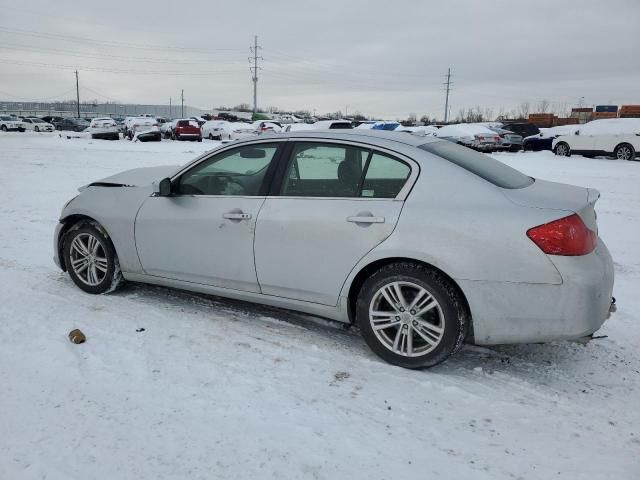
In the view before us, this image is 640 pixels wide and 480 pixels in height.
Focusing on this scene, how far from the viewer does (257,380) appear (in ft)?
10.8

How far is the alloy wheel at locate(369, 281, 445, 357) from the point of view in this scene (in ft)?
10.9

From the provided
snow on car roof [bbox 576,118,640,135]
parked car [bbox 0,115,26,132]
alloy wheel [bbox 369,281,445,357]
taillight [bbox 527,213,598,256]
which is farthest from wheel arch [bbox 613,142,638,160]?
parked car [bbox 0,115,26,132]

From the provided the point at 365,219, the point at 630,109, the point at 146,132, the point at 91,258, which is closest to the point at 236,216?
the point at 365,219

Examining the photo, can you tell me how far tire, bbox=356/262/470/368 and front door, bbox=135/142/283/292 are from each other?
3.21 feet

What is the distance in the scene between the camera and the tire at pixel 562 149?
22017 millimetres

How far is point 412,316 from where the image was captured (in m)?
3.37

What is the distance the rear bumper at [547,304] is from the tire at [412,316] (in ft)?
0.42

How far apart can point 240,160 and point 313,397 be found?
6.46 feet

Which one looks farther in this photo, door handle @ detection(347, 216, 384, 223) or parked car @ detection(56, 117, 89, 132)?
parked car @ detection(56, 117, 89, 132)

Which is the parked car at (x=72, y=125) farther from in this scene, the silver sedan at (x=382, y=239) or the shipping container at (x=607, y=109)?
the shipping container at (x=607, y=109)

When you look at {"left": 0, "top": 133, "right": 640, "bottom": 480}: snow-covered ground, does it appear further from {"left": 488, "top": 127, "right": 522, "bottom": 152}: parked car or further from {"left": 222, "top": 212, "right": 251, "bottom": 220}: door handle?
{"left": 488, "top": 127, "right": 522, "bottom": 152}: parked car

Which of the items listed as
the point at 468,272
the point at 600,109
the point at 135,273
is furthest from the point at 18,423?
the point at 600,109

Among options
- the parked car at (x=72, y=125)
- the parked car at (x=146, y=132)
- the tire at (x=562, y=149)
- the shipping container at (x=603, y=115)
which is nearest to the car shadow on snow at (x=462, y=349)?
the tire at (x=562, y=149)

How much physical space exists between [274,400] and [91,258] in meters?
2.55
